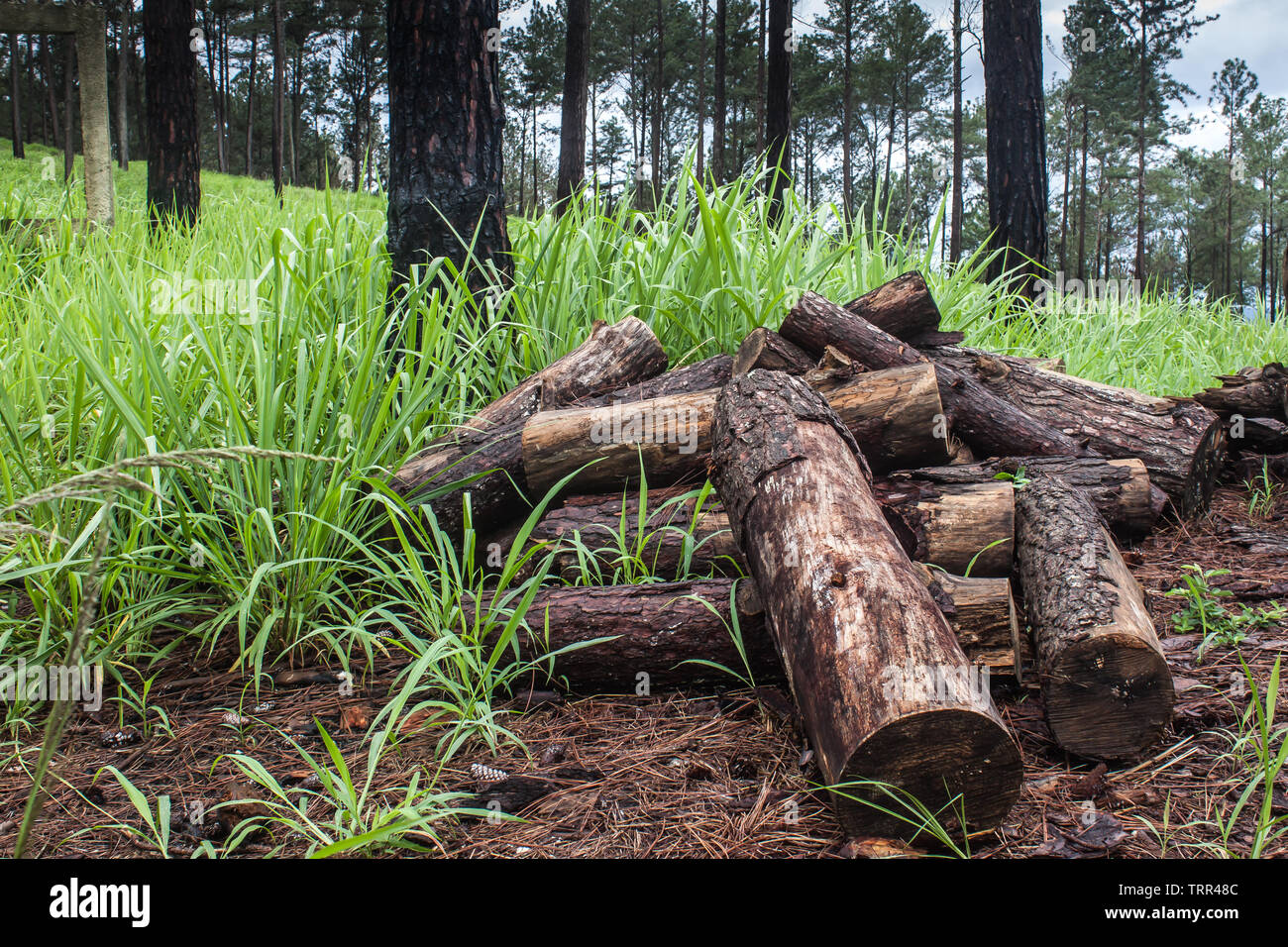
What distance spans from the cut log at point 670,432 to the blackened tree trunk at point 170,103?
5.78 meters

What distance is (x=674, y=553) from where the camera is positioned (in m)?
2.60

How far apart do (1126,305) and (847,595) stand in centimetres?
616

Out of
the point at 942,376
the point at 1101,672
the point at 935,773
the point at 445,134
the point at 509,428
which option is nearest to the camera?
the point at 935,773

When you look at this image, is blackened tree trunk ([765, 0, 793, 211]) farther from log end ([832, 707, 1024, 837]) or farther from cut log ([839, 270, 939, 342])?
log end ([832, 707, 1024, 837])

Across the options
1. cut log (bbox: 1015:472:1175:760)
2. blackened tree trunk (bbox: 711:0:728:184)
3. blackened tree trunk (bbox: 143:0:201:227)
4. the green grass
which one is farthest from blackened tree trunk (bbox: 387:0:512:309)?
blackened tree trunk (bbox: 711:0:728:184)

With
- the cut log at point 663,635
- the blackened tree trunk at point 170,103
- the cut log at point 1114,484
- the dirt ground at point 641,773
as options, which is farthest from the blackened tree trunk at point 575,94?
the dirt ground at point 641,773

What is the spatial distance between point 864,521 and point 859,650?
1.48 ft

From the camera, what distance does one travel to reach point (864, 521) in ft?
6.39

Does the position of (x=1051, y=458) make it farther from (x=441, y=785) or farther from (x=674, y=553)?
(x=441, y=785)

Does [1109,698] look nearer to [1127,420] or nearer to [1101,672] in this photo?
[1101,672]

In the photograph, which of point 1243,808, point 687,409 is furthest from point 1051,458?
point 1243,808

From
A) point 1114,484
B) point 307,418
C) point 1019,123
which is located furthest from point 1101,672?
point 1019,123

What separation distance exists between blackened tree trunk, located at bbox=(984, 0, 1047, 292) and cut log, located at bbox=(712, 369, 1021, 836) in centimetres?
578

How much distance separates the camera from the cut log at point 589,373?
3100 millimetres
